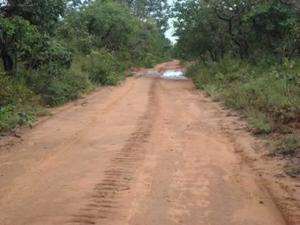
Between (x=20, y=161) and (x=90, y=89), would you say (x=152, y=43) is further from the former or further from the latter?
(x=20, y=161)

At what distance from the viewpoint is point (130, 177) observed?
773 cm

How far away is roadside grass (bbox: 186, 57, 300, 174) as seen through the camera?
33.9 feet

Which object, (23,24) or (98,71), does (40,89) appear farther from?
(98,71)

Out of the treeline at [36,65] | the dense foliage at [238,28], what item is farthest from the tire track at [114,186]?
the dense foliage at [238,28]

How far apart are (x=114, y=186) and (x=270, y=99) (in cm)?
776

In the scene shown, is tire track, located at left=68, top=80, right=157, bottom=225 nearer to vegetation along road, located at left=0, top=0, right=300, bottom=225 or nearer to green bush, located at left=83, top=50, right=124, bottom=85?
vegetation along road, located at left=0, top=0, right=300, bottom=225

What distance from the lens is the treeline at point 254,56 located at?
12.1 metres

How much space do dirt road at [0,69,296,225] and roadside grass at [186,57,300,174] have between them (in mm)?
914

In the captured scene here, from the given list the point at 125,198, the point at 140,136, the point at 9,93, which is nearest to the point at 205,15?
the point at 9,93

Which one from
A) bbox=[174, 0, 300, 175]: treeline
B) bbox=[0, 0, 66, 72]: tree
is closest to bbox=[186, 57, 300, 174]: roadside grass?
bbox=[174, 0, 300, 175]: treeline

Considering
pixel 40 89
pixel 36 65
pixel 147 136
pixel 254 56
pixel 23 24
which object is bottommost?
pixel 147 136

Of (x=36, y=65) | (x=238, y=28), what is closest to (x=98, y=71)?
(x=238, y=28)

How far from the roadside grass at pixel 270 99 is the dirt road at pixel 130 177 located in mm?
914

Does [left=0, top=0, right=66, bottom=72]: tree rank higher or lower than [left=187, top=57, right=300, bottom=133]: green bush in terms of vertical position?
higher
